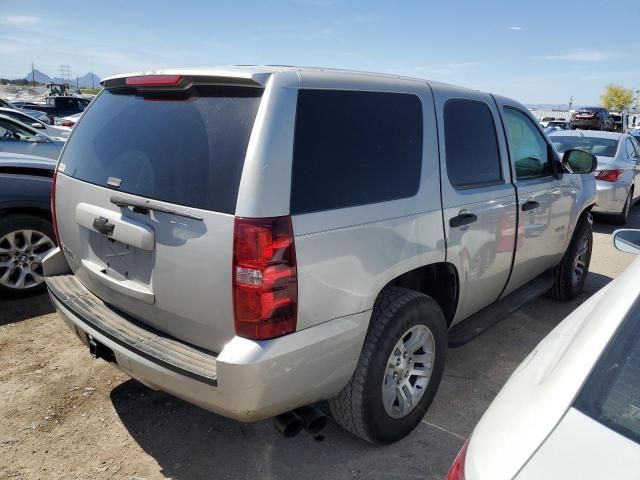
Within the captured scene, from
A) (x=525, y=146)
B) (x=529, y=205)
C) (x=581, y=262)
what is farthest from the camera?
(x=581, y=262)

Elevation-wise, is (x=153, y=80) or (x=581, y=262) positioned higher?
(x=153, y=80)

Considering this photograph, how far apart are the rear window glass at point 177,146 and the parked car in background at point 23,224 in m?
1.98

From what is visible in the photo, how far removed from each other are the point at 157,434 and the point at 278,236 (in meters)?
1.61

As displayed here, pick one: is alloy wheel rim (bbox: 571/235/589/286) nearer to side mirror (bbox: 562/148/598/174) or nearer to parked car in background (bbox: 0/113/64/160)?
side mirror (bbox: 562/148/598/174)

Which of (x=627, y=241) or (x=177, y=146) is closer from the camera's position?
(x=177, y=146)

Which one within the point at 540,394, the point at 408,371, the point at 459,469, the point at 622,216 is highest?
the point at 540,394

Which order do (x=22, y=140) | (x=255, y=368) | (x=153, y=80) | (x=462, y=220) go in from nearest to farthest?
(x=255, y=368) → (x=153, y=80) → (x=462, y=220) → (x=22, y=140)

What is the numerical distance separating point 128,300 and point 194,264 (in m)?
0.62

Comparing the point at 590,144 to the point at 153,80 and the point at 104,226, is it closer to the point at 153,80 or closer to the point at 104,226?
the point at 153,80

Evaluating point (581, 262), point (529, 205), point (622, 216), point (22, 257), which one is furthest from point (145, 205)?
point (622, 216)

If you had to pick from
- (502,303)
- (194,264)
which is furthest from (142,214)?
(502,303)

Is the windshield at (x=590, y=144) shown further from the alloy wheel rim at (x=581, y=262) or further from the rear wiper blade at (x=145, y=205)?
the rear wiper blade at (x=145, y=205)

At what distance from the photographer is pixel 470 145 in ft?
10.6

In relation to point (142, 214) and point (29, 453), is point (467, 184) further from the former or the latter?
point (29, 453)
